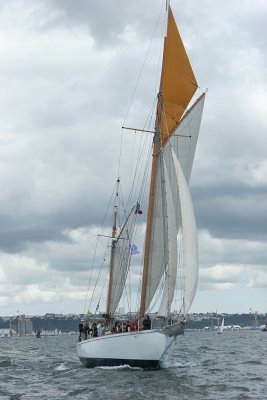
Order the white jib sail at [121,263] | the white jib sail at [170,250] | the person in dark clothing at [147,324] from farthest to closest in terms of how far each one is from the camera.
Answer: the white jib sail at [121,263] < the white jib sail at [170,250] < the person in dark clothing at [147,324]

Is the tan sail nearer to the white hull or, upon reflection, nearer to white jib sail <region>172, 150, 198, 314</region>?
the white hull

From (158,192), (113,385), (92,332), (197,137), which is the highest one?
(197,137)

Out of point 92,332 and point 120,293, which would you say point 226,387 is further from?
point 120,293

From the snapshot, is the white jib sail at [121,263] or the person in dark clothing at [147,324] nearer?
the person in dark clothing at [147,324]

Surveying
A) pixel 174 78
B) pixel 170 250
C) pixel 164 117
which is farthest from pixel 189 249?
pixel 174 78

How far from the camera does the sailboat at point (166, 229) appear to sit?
152 ft

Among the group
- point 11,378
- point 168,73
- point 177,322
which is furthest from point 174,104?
point 11,378

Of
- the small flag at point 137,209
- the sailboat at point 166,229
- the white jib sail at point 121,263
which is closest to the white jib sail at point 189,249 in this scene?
the sailboat at point 166,229

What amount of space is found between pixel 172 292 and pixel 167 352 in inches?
155

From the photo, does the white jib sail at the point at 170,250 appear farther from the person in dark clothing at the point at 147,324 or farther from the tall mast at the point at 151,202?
the tall mast at the point at 151,202

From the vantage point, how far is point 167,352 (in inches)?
1919

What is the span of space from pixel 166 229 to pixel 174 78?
44.1 ft

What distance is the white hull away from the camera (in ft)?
152

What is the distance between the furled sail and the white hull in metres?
16.5
